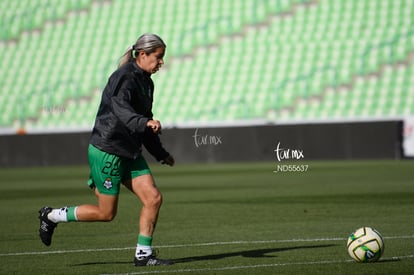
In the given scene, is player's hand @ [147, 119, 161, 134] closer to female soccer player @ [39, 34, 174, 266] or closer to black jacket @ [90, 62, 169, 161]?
black jacket @ [90, 62, 169, 161]

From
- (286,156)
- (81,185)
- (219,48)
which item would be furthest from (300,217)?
(219,48)

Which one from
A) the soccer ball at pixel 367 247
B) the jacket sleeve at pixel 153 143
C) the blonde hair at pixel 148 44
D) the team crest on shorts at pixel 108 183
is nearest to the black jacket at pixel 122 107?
the blonde hair at pixel 148 44

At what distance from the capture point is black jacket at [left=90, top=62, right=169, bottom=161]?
28.5 feet

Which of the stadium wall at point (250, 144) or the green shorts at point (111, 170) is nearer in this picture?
the green shorts at point (111, 170)

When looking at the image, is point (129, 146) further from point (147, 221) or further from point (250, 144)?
point (250, 144)

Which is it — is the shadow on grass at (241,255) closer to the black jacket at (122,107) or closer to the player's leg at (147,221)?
the player's leg at (147,221)

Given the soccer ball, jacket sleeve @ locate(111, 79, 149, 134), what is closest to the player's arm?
jacket sleeve @ locate(111, 79, 149, 134)

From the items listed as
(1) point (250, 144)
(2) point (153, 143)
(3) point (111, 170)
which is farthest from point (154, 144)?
(1) point (250, 144)

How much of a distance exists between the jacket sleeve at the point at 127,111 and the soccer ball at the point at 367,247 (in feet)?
6.90

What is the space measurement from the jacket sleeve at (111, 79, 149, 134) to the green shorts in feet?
1.04

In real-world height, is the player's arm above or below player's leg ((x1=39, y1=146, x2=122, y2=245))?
above

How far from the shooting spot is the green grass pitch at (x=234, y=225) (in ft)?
29.0

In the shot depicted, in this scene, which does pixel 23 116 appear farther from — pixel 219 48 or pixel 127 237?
pixel 127 237

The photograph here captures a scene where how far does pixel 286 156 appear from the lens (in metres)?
32.8
